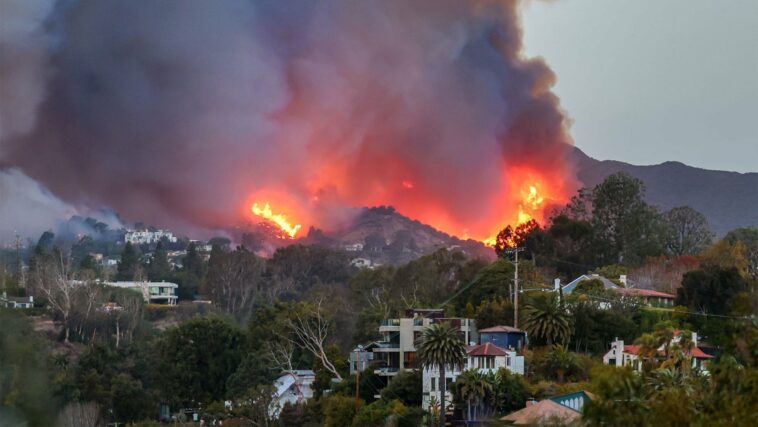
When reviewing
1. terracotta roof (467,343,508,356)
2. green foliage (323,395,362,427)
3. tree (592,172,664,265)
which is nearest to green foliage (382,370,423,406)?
green foliage (323,395,362,427)

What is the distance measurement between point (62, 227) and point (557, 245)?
5182 cm

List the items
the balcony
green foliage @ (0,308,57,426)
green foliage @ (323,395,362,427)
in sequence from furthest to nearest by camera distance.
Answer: the balcony → green foliage @ (323,395,362,427) → green foliage @ (0,308,57,426)

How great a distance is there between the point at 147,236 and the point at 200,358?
2372 inches

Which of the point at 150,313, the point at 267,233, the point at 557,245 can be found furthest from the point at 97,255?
the point at 557,245

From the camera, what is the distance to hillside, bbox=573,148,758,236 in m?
129

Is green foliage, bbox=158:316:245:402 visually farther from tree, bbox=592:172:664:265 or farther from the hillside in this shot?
the hillside

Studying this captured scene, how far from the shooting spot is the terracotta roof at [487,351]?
4994 cm

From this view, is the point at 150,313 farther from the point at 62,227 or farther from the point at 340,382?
the point at 340,382

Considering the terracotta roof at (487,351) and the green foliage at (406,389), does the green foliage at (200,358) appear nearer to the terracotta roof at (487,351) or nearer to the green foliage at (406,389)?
the green foliage at (406,389)

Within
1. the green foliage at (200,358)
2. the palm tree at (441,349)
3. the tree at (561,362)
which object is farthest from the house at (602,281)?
the green foliage at (200,358)

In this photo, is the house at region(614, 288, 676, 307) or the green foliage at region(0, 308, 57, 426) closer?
the green foliage at region(0, 308, 57, 426)

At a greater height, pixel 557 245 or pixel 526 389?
pixel 557 245

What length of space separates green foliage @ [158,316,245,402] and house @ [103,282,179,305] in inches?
1202

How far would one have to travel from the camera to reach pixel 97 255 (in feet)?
389
